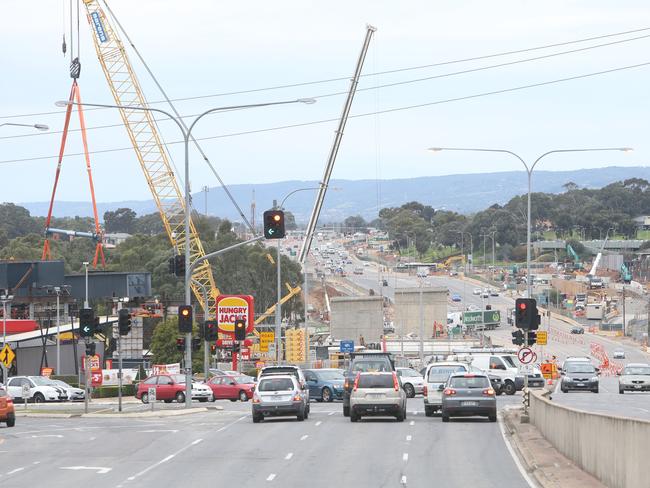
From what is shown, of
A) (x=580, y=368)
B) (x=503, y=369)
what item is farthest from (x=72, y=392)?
(x=580, y=368)

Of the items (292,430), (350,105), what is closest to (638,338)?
(350,105)

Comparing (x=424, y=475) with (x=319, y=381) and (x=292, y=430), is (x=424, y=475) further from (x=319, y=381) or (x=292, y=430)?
(x=319, y=381)

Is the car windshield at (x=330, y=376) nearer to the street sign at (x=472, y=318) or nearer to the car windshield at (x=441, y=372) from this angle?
the car windshield at (x=441, y=372)

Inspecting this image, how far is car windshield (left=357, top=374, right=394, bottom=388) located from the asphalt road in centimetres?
125

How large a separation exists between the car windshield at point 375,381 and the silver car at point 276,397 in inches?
106

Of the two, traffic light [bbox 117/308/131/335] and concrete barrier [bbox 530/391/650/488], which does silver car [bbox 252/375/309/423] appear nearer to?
traffic light [bbox 117/308/131/335]

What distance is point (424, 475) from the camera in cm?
2436

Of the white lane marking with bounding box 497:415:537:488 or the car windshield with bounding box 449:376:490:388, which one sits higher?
the car windshield with bounding box 449:376:490:388

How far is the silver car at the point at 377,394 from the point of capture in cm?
3803

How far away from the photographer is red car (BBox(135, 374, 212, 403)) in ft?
192

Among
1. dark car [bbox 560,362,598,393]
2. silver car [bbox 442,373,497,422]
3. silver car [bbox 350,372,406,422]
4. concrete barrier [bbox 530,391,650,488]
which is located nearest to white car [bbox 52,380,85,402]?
dark car [bbox 560,362,598,393]

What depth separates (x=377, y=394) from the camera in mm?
38312

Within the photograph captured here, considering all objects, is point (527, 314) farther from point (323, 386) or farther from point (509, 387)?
point (509, 387)

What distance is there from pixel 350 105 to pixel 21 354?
52.6m
